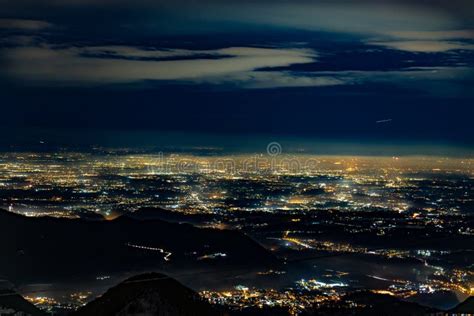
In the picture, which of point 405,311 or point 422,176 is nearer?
point 405,311

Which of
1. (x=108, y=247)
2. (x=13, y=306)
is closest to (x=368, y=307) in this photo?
(x=13, y=306)

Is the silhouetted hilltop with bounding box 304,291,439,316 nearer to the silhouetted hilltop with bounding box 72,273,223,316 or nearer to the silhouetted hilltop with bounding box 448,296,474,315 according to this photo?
the silhouetted hilltop with bounding box 448,296,474,315

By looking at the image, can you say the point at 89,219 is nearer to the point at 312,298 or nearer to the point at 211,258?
the point at 211,258

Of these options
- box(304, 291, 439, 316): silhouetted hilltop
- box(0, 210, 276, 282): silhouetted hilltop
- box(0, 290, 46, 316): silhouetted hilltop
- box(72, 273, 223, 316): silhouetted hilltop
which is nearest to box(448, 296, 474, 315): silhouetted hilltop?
box(304, 291, 439, 316): silhouetted hilltop

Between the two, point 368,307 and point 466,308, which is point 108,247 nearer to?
point 368,307

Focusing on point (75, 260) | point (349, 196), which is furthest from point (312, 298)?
point (349, 196)
